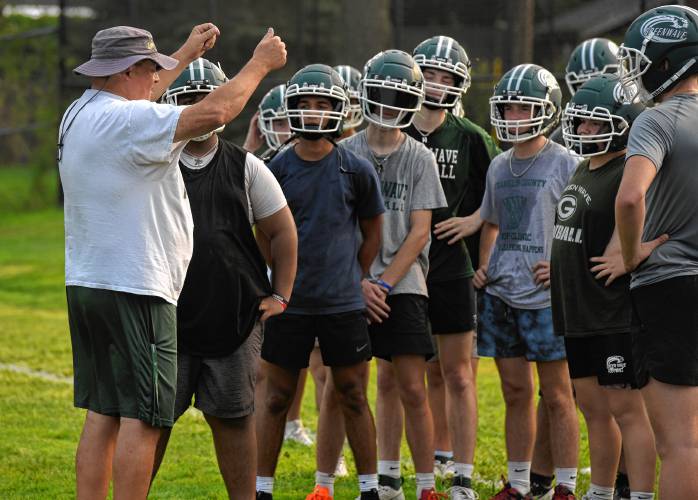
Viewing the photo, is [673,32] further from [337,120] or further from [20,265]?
[20,265]

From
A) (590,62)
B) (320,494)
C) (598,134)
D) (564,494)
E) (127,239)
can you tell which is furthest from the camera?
(590,62)

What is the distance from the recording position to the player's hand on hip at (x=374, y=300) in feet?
20.5

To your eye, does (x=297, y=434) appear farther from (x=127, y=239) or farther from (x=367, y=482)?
(x=127, y=239)

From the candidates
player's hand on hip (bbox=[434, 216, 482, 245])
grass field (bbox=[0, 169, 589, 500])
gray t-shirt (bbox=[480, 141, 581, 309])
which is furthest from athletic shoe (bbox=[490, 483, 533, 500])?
player's hand on hip (bbox=[434, 216, 482, 245])

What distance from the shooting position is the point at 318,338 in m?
6.11

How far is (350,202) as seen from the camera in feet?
20.0

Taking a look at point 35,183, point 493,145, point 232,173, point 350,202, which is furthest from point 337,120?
point 35,183

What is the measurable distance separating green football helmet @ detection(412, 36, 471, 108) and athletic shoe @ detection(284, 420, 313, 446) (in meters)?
2.43

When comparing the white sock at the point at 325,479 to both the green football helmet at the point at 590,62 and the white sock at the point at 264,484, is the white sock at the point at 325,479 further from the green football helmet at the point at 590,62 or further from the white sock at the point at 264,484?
the green football helmet at the point at 590,62

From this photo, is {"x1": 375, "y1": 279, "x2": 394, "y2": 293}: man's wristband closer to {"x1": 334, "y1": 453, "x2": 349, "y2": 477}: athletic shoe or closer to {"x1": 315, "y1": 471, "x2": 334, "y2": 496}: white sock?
{"x1": 315, "y1": 471, "x2": 334, "y2": 496}: white sock

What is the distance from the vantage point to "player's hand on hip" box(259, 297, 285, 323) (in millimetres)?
5531

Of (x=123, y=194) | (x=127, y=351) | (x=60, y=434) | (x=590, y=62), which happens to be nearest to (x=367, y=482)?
(x=127, y=351)

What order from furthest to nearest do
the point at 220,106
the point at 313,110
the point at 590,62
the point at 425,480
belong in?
1. the point at 590,62
2. the point at 425,480
3. the point at 313,110
4. the point at 220,106

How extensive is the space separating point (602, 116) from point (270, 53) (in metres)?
1.74
